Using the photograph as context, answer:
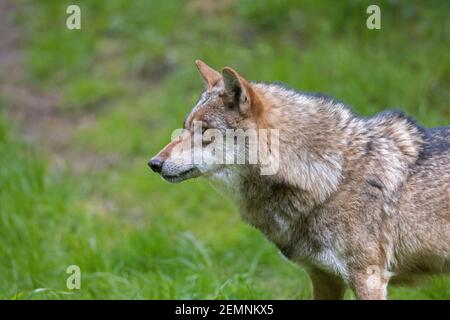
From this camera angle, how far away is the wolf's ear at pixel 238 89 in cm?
407

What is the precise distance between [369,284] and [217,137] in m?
1.18

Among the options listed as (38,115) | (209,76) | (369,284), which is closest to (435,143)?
(369,284)

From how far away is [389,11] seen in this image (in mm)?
8438

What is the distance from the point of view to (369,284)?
408cm

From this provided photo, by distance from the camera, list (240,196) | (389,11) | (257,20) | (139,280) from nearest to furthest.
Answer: (240,196)
(139,280)
(389,11)
(257,20)

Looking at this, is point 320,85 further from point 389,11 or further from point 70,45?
point 70,45

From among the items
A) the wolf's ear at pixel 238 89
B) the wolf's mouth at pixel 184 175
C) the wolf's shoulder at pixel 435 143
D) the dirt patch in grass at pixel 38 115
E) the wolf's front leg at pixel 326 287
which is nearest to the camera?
the wolf's ear at pixel 238 89

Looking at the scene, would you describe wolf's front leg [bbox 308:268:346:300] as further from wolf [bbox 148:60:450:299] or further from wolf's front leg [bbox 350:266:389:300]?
wolf's front leg [bbox 350:266:389:300]

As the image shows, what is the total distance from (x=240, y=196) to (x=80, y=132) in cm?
498

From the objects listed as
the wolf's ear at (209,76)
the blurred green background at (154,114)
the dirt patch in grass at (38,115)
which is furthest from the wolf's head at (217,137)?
the dirt patch in grass at (38,115)

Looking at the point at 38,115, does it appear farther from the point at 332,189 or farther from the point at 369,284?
the point at 369,284

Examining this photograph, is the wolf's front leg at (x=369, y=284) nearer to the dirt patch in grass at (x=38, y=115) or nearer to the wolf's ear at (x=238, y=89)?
the wolf's ear at (x=238, y=89)

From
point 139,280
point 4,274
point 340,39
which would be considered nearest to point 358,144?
point 139,280

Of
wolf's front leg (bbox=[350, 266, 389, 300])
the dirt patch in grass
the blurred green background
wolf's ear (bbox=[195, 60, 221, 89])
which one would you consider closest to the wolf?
wolf's front leg (bbox=[350, 266, 389, 300])
